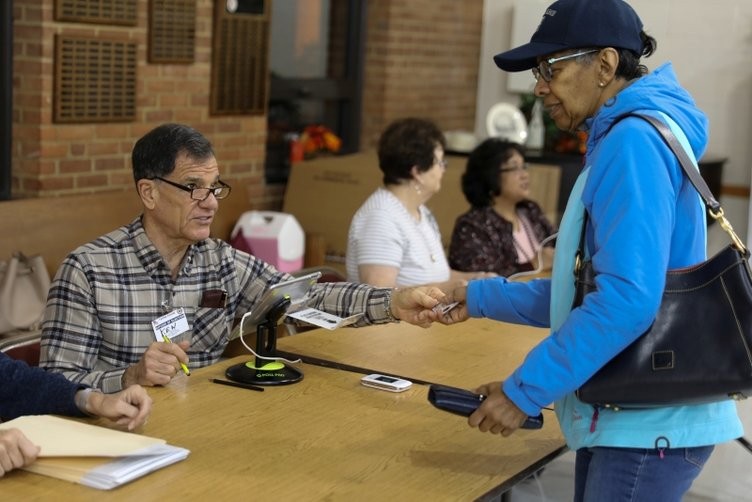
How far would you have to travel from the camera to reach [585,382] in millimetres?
2064

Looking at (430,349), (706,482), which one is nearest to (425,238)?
(430,349)

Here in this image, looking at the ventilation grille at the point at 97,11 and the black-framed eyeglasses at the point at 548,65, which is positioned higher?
the ventilation grille at the point at 97,11

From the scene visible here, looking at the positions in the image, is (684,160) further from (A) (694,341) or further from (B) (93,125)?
(B) (93,125)

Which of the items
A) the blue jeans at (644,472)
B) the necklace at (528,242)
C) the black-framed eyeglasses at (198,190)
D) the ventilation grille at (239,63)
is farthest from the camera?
the ventilation grille at (239,63)

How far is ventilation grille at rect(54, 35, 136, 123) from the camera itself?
199 inches

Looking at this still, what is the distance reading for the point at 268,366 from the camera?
9.34ft

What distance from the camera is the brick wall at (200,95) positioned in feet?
16.5

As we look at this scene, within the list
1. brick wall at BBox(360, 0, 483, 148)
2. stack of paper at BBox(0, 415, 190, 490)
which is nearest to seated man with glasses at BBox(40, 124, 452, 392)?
stack of paper at BBox(0, 415, 190, 490)

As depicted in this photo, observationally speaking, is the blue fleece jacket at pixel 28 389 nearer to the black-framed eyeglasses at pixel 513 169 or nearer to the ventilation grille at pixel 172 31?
the black-framed eyeglasses at pixel 513 169

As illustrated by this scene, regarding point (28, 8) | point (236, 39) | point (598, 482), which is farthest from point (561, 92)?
point (236, 39)

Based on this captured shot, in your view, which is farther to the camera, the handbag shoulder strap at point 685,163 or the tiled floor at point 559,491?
the tiled floor at point 559,491

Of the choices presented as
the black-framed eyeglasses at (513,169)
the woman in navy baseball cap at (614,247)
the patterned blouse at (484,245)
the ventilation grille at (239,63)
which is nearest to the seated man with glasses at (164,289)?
the woman in navy baseball cap at (614,247)

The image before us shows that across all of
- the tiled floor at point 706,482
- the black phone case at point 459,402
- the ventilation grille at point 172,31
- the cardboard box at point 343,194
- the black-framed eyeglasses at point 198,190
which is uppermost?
the ventilation grille at point 172,31

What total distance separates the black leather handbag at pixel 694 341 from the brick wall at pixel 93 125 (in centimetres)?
359
